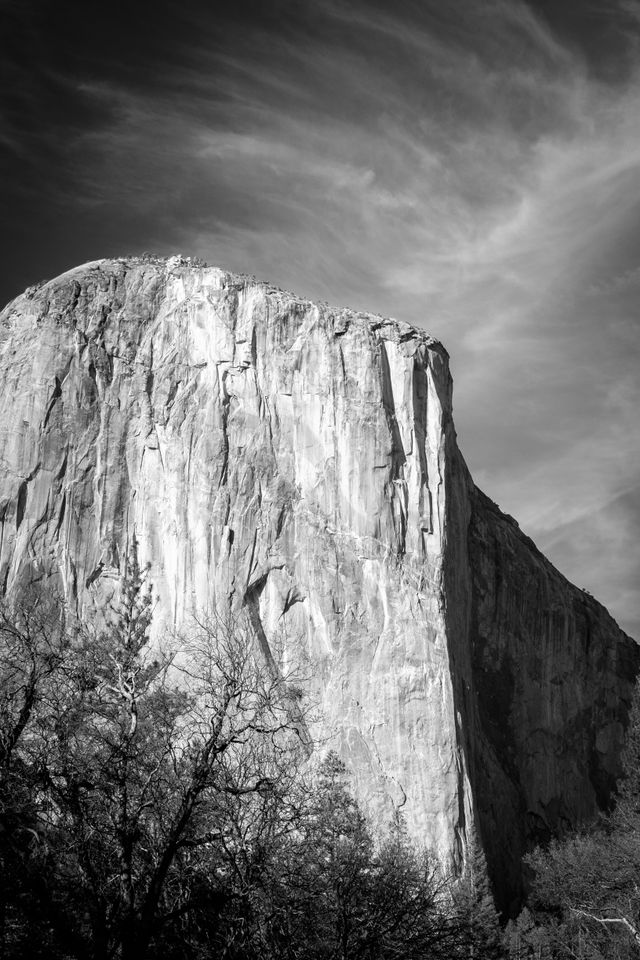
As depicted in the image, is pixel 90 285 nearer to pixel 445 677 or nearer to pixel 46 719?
pixel 445 677

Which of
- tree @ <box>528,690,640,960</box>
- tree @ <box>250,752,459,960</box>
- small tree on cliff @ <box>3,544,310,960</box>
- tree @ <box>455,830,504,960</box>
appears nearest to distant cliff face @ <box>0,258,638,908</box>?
tree @ <box>455,830,504,960</box>

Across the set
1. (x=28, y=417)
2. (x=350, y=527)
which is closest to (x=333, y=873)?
(x=350, y=527)

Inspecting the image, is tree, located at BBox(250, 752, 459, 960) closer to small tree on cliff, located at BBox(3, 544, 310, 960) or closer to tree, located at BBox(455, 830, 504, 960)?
small tree on cliff, located at BBox(3, 544, 310, 960)

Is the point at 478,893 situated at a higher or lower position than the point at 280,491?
lower

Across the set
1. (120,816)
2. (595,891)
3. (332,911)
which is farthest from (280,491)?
(120,816)

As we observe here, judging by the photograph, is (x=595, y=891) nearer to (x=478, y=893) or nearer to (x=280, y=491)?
(x=478, y=893)

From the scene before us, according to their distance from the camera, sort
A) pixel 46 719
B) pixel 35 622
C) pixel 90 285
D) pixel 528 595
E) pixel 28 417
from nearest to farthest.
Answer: pixel 46 719 → pixel 35 622 → pixel 28 417 → pixel 90 285 → pixel 528 595

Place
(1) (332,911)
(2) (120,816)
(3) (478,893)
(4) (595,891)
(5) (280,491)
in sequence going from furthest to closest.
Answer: (5) (280,491), (3) (478,893), (4) (595,891), (1) (332,911), (2) (120,816)

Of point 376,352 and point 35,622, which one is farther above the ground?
point 376,352
